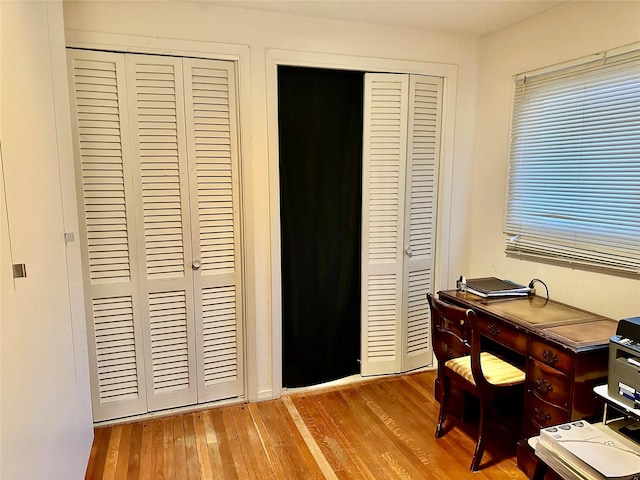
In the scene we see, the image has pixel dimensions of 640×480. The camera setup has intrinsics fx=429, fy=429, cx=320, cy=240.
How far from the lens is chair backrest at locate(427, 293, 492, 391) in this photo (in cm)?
203

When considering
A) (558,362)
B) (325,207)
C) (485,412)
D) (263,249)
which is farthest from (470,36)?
(485,412)

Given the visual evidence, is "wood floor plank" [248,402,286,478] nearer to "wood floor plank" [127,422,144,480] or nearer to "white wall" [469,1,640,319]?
"wood floor plank" [127,422,144,480]

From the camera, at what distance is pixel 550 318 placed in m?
2.17

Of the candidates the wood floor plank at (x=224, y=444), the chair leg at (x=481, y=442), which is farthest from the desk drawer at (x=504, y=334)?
the wood floor plank at (x=224, y=444)

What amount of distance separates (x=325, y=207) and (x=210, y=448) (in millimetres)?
1583

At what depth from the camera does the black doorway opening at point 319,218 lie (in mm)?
2736

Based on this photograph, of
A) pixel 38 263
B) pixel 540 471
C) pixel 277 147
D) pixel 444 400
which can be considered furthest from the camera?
pixel 277 147

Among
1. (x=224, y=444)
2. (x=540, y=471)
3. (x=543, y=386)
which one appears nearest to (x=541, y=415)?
(x=543, y=386)

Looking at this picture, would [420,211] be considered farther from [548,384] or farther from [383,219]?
[548,384]

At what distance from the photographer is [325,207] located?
→ 2.86 meters

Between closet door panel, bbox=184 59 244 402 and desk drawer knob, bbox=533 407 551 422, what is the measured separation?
1709 millimetres

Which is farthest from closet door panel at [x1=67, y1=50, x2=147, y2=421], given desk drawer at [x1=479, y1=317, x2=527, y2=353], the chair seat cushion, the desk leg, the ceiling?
the desk leg

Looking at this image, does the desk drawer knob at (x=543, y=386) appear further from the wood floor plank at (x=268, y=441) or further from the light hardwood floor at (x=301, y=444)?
the wood floor plank at (x=268, y=441)

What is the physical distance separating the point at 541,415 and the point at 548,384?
17 cm
